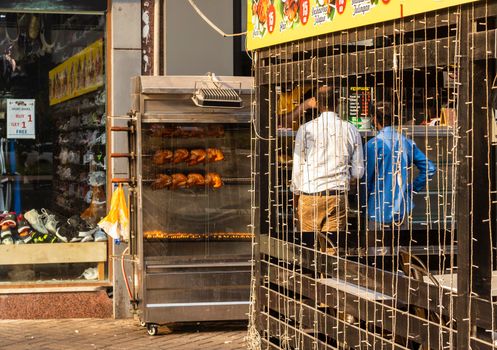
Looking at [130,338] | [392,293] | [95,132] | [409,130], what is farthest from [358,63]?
[95,132]

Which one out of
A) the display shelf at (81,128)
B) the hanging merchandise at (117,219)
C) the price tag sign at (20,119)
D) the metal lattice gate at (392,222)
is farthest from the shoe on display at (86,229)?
the metal lattice gate at (392,222)

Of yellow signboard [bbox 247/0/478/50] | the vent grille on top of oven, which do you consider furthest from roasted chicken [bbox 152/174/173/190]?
yellow signboard [bbox 247/0/478/50]

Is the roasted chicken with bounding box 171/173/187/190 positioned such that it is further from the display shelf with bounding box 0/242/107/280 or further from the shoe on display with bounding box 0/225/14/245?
the shoe on display with bounding box 0/225/14/245

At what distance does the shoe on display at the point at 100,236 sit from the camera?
10172mm

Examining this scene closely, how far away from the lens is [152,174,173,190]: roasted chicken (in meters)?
9.03

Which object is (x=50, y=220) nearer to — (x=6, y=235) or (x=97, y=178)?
(x=6, y=235)

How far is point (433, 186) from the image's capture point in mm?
8977

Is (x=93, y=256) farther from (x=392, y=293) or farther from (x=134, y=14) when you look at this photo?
(x=392, y=293)

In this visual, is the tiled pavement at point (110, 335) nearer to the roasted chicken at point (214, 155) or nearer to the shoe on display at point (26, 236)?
the shoe on display at point (26, 236)

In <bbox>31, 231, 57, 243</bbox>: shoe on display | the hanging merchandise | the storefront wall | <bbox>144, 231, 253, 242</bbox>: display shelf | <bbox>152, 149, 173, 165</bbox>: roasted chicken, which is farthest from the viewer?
<bbox>31, 231, 57, 243</bbox>: shoe on display

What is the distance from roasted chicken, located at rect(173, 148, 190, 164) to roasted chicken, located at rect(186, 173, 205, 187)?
0.17 meters

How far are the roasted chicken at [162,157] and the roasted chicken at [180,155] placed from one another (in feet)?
0.15

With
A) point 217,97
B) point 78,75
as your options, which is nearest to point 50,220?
point 78,75

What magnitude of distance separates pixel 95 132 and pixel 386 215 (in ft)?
14.1
